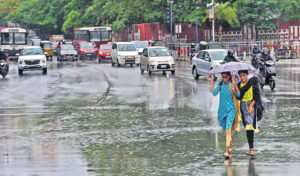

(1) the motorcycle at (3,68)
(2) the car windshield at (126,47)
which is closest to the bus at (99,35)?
(2) the car windshield at (126,47)

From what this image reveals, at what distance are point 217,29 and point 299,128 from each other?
53.8m

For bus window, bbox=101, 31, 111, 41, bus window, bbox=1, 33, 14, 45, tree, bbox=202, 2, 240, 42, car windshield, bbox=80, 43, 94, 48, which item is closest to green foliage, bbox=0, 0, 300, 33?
tree, bbox=202, 2, 240, 42

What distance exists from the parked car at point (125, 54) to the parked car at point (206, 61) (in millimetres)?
15027

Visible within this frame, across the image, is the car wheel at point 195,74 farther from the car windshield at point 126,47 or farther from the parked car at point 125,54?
the car windshield at point 126,47

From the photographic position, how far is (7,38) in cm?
6209

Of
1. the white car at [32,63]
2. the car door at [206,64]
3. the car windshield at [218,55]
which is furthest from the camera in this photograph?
the white car at [32,63]

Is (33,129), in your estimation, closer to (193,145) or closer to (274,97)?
(193,145)

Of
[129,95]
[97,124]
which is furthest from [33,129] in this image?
[129,95]

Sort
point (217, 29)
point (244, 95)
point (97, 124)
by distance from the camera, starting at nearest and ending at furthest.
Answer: point (244, 95) → point (97, 124) → point (217, 29)

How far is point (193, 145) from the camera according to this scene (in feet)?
37.7

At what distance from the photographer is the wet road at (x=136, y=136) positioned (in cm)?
950

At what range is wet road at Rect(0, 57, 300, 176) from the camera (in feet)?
31.2

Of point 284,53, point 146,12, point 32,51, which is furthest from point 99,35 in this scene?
point 32,51

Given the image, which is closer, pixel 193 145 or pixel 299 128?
pixel 193 145
